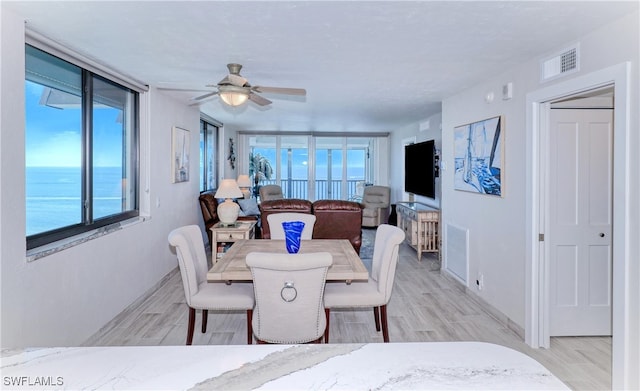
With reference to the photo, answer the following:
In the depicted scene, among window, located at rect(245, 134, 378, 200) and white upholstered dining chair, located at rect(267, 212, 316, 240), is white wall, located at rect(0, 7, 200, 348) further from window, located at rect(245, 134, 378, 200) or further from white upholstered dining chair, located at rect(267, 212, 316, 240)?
window, located at rect(245, 134, 378, 200)

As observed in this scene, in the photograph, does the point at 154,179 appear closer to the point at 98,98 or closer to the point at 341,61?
the point at 98,98

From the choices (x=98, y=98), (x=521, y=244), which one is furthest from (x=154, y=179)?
(x=521, y=244)

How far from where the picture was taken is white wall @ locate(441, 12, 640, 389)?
211 cm

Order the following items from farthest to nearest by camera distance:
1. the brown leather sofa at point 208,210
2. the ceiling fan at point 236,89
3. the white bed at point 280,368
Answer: the brown leather sofa at point 208,210, the ceiling fan at point 236,89, the white bed at point 280,368

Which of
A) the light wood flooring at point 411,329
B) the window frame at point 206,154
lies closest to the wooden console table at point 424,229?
the light wood flooring at point 411,329

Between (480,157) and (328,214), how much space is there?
2224mm

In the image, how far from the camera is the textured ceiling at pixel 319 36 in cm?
209

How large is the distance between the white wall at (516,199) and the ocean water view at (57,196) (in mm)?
3661

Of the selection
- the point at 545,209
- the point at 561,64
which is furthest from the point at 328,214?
the point at 561,64

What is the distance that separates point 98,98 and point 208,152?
4.09 m

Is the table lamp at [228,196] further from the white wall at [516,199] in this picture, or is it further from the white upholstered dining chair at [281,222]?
the white wall at [516,199]

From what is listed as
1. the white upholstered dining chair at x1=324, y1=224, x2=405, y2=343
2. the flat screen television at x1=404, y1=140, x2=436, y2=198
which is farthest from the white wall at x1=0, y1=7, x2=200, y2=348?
the flat screen television at x1=404, y1=140, x2=436, y2=198

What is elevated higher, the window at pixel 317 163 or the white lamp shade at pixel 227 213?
the window at pixel 317 163

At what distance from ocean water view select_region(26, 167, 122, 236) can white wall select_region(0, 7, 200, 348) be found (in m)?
0.25
